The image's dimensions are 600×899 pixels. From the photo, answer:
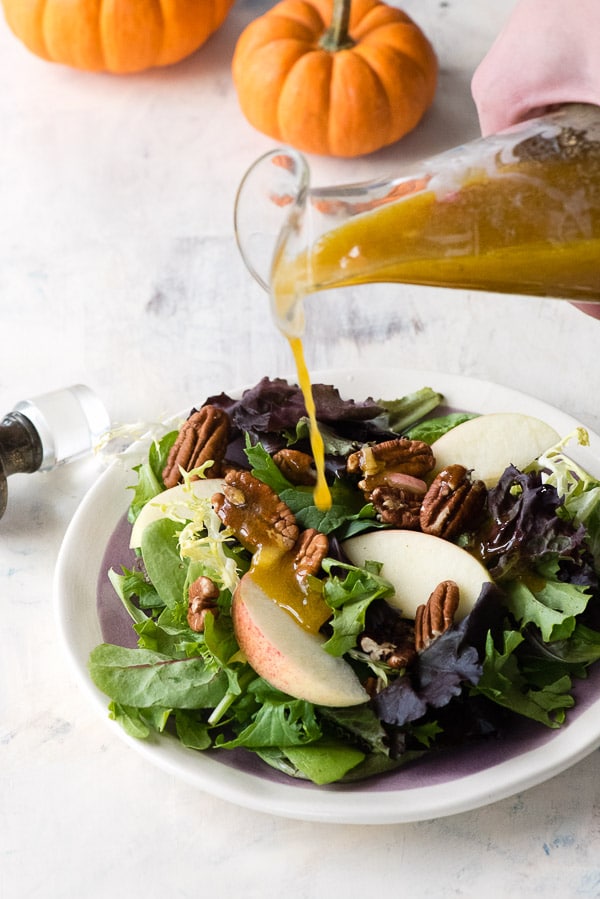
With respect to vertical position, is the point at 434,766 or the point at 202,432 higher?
the point at 202,432

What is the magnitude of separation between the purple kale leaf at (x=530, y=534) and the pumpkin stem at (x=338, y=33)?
147 cm

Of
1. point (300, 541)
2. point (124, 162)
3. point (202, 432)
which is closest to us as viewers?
point (300, 541)

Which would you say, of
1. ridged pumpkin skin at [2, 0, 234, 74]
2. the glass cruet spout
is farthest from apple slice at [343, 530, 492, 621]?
ridged pumpkin skin at [2, 0, 234, 74]

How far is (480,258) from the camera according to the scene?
4.38ft

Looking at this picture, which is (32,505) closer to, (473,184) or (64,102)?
(473,184)

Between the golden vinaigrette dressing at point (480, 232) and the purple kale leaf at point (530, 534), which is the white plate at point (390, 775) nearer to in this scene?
the purple kale leaf at point (530, 534)

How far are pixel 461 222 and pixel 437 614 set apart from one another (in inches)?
20.0

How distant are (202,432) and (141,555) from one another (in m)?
0.22

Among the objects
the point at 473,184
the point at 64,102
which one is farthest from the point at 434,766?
the point at 64,102

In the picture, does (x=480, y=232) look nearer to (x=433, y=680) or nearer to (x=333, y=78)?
(x=433, y=680)

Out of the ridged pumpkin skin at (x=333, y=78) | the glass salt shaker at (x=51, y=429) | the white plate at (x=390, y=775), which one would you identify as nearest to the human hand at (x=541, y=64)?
the white plate at (x=390, y=775)

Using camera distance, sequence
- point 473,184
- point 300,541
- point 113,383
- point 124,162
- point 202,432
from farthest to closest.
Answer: point 124,162 → point 113,383 → point 202,432 → point 300,541 → point 473,184

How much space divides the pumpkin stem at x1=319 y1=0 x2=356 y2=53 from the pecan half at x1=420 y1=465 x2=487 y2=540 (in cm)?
141

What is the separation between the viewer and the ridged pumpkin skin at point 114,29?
2.78 metres
